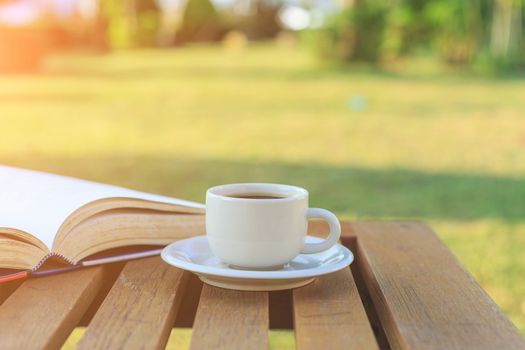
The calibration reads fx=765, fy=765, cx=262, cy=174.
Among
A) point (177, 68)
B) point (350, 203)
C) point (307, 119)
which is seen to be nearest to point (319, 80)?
point (177, 68)

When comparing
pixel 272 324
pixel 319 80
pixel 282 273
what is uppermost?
pixel 282 273

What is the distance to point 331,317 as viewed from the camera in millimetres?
868

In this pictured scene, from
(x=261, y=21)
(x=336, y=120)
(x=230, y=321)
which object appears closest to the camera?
(x=230, y=321)

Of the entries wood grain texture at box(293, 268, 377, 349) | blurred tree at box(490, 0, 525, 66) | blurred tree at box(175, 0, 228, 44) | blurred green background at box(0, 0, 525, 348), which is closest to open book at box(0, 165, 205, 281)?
wood grain texture at box(293, 268, 377, 349)

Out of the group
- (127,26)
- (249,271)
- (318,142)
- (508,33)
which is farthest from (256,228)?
(127,26)

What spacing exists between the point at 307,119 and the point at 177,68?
256 inches

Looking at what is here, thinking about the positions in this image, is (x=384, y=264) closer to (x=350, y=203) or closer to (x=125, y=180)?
(x=350, y=203)

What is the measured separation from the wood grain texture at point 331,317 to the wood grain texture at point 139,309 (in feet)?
0.49

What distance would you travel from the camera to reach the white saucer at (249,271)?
0.92 m

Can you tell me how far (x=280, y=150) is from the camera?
5293 mm

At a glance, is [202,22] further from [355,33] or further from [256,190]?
[256,190]

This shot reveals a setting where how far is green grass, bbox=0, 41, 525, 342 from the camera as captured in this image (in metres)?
3.58

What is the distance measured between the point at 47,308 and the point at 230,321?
0.22 metres

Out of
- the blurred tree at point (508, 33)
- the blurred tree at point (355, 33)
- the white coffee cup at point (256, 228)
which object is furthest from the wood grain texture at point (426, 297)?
the blurred tree at point (508, 33)
